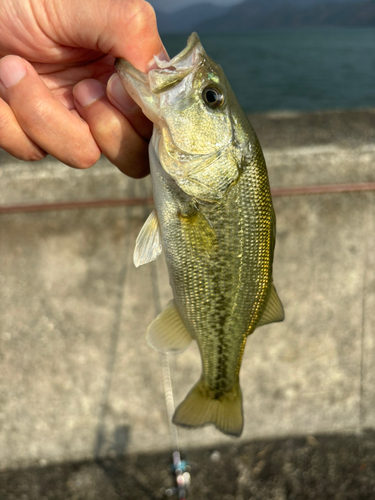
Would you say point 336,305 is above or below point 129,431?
above

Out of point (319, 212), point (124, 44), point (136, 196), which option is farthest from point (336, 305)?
point (124, 44)

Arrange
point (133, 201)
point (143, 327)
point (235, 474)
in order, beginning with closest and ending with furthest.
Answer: point (133, 201)
point (143, 327)
point (235, 474)

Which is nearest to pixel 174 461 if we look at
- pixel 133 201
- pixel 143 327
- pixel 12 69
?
pixel 143 327

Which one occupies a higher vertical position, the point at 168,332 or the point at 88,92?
the point at 88,92

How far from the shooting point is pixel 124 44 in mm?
1270

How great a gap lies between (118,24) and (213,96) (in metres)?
0.39

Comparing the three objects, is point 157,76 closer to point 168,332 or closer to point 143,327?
point 168,332

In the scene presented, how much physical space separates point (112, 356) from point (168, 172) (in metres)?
1.78

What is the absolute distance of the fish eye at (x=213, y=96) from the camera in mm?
1259

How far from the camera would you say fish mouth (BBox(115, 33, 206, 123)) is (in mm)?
1181

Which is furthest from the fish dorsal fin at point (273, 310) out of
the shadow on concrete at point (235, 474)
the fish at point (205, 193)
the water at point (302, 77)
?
the water at point (302, 77)

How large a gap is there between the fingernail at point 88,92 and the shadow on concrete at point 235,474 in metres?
2.55

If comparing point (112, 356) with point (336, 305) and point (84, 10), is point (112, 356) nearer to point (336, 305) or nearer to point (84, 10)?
point (336, 305)

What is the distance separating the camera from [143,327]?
2.64 meters
